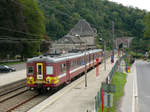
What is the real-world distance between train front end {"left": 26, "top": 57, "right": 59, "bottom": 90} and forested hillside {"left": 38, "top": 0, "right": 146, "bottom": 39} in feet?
252

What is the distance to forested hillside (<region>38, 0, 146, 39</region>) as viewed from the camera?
103188mm

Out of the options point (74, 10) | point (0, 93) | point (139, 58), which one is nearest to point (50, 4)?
point (74, 10)

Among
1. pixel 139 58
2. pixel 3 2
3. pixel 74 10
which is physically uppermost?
pixel 74 10

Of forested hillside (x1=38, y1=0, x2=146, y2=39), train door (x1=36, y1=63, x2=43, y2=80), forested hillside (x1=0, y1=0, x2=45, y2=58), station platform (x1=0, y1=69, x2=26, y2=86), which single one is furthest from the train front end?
forested hillside (x1=38, y1=0, x2=146, y2=39)

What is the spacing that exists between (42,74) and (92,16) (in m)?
111

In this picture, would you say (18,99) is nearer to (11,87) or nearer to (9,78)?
(11,87)

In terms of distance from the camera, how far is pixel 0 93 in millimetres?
21031

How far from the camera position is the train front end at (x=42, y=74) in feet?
59.9

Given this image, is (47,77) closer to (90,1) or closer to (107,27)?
(107,27)

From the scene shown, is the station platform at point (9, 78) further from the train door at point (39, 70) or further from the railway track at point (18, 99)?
the train door at point (39, 70)

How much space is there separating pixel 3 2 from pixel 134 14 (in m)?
109

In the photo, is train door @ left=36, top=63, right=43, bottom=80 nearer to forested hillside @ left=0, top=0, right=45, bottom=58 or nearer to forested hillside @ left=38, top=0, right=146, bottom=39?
forested hillside @ left=0, top=0, right=45, bottom=58

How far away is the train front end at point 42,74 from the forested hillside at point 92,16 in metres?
76.9

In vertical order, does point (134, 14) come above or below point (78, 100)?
above
